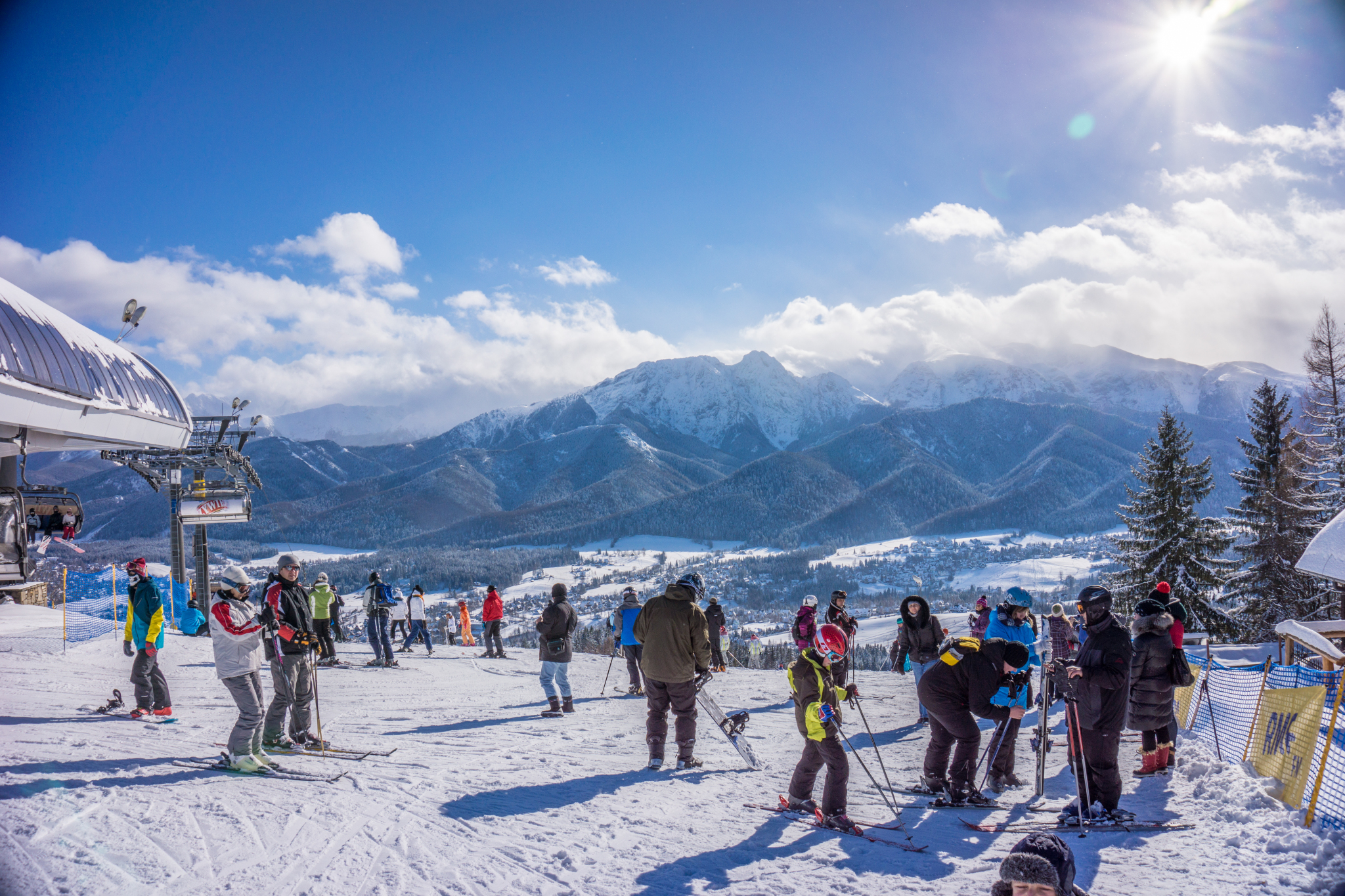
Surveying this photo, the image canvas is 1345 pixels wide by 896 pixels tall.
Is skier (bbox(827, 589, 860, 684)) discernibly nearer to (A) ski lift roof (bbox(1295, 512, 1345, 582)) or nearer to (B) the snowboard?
(B) the snowboard

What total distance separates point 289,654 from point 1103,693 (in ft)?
24.3

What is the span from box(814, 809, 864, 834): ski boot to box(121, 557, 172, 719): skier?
7595mm

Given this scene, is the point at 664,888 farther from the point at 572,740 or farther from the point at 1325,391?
the point at 1325,391

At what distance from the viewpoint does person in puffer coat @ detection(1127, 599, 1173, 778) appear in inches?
257

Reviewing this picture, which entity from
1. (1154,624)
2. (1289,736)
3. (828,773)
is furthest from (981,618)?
(828,773)

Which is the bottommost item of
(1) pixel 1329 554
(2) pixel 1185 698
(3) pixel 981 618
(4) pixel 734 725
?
(2) pixel 1185 698

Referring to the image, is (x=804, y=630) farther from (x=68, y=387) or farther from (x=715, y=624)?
(x=715, y=624)

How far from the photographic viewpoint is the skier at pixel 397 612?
15.1m

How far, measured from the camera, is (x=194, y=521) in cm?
2456

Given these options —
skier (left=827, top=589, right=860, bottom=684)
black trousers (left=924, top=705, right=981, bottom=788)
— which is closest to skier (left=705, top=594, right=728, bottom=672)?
skier (left=827, top=589, right=860, bottom=684)

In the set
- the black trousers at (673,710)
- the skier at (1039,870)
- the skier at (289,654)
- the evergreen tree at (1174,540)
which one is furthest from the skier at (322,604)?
the evergreen tree at (1174,540)

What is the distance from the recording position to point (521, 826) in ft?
17.3

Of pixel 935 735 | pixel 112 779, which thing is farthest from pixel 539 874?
pixel 112 779

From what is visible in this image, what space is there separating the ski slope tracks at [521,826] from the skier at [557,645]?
1.18 metres
